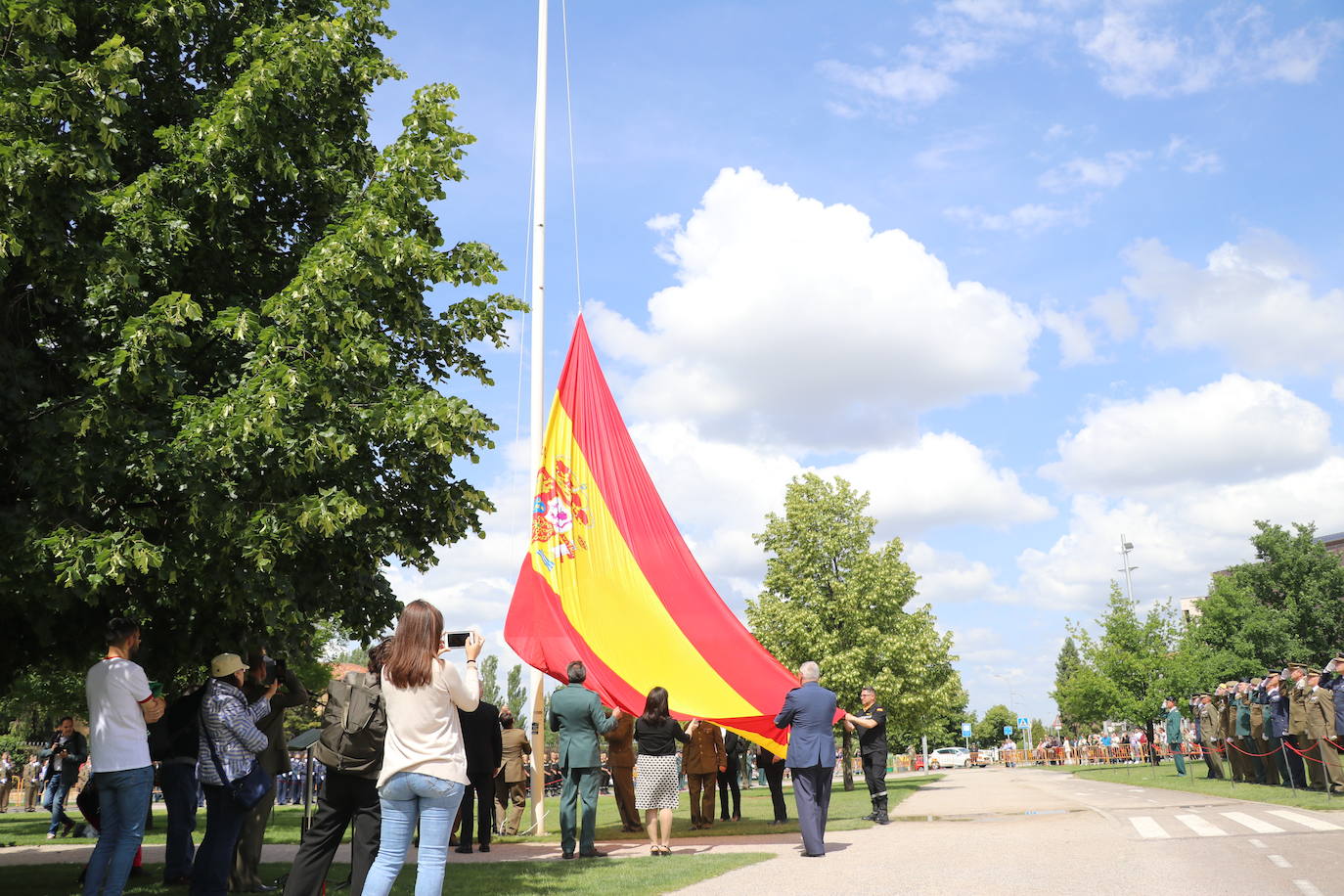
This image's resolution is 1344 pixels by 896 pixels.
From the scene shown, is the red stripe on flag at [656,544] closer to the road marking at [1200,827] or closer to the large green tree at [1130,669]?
the road marking at [1200,827]

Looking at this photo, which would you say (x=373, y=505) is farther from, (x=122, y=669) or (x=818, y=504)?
(x=818, y=504)

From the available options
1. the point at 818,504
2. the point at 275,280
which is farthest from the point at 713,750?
the point at 818,504

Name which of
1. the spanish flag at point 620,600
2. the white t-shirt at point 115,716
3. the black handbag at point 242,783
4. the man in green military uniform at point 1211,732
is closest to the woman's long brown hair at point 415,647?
the black handbag at point 242,783

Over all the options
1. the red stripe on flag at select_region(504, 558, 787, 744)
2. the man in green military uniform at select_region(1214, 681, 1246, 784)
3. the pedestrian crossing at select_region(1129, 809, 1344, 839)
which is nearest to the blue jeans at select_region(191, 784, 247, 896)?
the red stripe on flag at select_region(504, 558, 787, 744)

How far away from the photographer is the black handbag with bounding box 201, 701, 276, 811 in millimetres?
7855

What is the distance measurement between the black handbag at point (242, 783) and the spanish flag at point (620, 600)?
5956mm

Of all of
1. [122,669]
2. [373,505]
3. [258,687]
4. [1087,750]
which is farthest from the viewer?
[1087,750]

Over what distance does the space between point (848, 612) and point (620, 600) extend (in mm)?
22680

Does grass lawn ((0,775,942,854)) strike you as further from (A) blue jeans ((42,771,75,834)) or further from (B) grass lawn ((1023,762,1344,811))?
(B) grass lawn ((1023,762,1344,811))

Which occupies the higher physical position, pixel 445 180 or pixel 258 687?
pixel 445 180

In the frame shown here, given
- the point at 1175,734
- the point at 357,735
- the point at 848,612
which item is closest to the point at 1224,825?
the point at 357,735

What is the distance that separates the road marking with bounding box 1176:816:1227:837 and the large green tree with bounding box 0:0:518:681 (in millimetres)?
8343

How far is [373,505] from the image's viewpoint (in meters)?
9.84

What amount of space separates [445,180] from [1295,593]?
2730 inches
